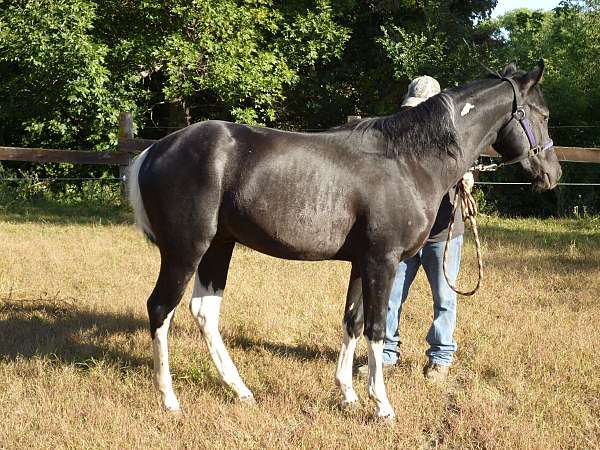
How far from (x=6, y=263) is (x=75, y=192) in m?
8.44

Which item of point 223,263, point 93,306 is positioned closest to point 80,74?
point 93,306

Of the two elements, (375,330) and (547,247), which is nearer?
(375,330)

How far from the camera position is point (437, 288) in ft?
15.5

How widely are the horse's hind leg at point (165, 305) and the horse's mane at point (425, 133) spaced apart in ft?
4.53

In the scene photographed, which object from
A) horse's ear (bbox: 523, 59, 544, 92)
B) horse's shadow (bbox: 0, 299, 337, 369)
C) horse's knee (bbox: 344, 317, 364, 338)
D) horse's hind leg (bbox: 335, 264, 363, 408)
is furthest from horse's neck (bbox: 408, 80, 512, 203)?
horse's shadow (bbox: 0, 299, 337, 369)

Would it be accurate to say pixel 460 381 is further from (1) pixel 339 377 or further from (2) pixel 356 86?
(2) pixel 356 86

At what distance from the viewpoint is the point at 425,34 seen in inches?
618

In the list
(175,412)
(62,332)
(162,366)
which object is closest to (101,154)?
(62,332)

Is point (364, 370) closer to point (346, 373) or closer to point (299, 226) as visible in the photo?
point (346, 373)

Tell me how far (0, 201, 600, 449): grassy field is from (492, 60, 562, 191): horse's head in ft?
4.66

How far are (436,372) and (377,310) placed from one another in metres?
1.00

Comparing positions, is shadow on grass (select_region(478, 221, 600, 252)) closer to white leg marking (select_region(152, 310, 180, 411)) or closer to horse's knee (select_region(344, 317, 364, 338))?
horse's knee (select_region(344, 317, 364, 338))

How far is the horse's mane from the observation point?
13.0 feet

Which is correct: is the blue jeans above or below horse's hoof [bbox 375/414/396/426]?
above
